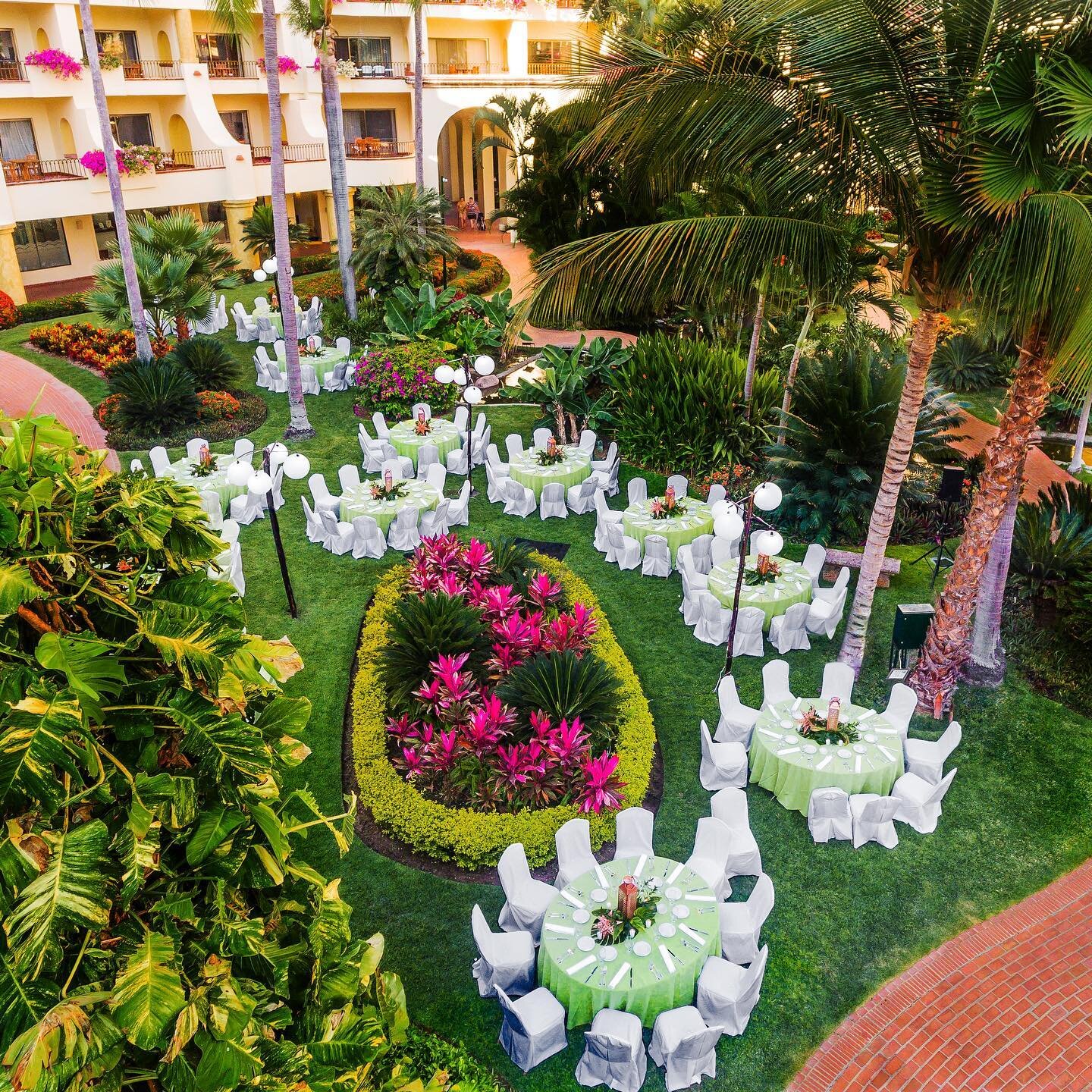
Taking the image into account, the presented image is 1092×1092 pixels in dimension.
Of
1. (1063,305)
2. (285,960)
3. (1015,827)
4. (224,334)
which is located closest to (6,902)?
(285,960)

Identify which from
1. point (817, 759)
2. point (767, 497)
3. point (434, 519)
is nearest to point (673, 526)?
point (434, 519)

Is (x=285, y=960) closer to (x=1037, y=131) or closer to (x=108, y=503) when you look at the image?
(x=108, y=503)

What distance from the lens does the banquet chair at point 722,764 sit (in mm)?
9086

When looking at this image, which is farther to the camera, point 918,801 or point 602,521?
point 602,521

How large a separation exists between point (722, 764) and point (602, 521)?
5440mm

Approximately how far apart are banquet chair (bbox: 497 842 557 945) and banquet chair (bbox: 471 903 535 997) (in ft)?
0.75

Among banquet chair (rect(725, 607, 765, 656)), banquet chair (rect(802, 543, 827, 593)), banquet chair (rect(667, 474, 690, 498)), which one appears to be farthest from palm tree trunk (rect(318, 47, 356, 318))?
banquet chair (rect(725, 607, 765, 656))

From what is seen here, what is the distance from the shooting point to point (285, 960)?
12.4ft

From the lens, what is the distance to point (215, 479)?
14.5m

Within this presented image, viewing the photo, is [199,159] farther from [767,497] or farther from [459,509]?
[767,497]

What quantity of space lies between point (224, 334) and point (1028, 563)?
21278 millimetres

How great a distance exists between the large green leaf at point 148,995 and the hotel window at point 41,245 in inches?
1234

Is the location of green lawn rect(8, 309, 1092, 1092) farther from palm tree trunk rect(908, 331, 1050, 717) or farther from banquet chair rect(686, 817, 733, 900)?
banquet chair rect(686, 817, 733, 900)

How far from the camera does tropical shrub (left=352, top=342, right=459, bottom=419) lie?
1900cm
